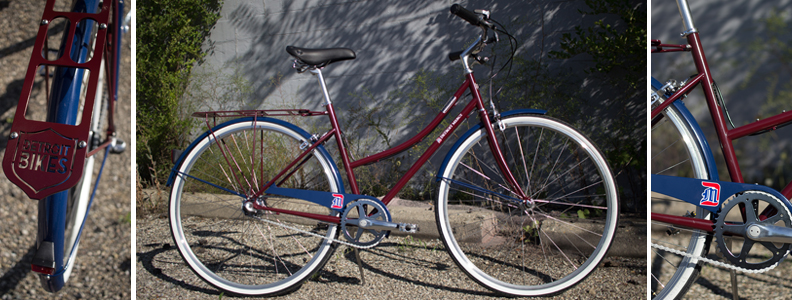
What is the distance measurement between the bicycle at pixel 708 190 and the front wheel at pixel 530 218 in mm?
267

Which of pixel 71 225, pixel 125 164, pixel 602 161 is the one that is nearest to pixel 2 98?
pixel 125 164

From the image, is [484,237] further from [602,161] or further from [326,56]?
[326,56]

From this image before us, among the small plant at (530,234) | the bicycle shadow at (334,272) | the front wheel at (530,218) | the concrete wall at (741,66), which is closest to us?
the concrete wall at (741,66)

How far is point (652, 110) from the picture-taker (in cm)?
126

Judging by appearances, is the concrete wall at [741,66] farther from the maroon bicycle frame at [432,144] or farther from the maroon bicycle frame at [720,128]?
the maroon bicycle frame at [432,144]

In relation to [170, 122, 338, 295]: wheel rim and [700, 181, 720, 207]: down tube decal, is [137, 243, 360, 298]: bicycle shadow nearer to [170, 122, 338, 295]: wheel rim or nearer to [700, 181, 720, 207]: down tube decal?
[170, 122, 338, 295]: wheel rim

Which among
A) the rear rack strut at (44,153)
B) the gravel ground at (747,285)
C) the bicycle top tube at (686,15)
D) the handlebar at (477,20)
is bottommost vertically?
the gravel ground at (747,285)

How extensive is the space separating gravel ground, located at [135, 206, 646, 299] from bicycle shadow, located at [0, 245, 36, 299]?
44cm

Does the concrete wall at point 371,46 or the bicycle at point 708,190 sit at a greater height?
the concrete wall at point 371,46

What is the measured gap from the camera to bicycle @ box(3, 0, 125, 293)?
0.94m

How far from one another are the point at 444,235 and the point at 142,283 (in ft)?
4.83

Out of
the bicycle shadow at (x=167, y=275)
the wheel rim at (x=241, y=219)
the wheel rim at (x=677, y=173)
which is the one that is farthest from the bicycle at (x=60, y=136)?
the wheel rim at (x=677, y=173)

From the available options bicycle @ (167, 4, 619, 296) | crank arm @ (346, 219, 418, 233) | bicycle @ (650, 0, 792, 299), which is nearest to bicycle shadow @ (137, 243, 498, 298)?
bicycle @ (167, 4, 619, 296)

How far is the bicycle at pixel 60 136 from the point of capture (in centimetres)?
94
